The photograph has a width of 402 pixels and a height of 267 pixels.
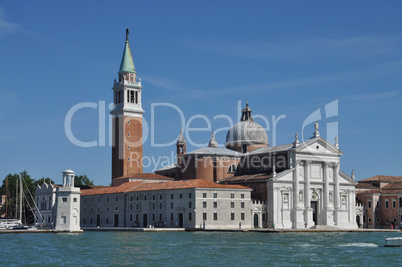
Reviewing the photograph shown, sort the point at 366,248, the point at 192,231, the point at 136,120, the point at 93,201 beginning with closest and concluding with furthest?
the point at 366,248
the point at 192,231
the point at 93,201
the point at 136,120

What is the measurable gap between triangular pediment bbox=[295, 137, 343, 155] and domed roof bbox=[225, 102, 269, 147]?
10761 mm

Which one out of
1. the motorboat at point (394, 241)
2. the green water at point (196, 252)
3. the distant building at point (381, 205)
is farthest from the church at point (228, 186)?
the motorboat at point (394, 241)

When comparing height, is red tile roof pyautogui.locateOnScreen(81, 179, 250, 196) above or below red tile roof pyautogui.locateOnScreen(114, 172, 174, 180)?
below

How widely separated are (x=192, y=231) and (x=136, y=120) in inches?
910

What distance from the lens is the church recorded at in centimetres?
6631

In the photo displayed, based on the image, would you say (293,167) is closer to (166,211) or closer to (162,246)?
(166,211)

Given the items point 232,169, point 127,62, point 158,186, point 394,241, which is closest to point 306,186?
point 232,169

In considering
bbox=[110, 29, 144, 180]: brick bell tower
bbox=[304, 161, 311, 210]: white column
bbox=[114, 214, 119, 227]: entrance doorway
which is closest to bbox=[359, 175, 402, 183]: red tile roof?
bbox=[304, 161, 311, 210]: white column

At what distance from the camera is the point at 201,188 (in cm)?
6481

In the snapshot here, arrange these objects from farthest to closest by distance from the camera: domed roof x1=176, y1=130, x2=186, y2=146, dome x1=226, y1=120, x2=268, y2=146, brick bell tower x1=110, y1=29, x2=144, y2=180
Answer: domed roof x1=176, y1=130, x2=186, y2=146
brick bell tower x1=110, y1=29, x2=144, y2=180
dome x1=226, y1=120, x2=268, y2=146

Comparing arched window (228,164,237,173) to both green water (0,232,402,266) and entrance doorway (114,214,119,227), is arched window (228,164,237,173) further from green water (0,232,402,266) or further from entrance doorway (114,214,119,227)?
green water (0,232,402,266)

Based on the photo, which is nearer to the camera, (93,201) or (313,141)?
(313,141)

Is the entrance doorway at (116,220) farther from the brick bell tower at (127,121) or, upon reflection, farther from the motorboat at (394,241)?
the motorboat at (394,241)

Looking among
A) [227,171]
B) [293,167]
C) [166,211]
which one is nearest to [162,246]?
[166,211]
